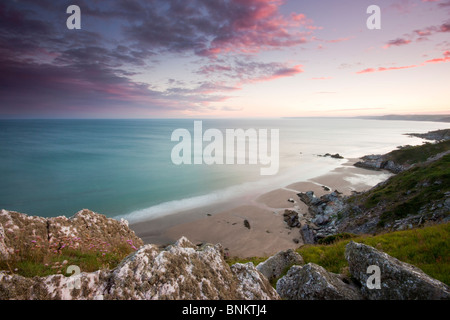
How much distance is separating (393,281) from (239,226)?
24271 mm

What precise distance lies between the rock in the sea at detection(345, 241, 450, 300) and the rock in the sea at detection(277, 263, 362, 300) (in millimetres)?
494

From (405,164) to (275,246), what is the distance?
56.5m

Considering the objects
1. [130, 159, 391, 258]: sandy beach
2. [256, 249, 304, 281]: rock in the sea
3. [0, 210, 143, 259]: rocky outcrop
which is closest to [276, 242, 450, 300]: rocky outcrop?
[256, 249, 304, 281]: rock in the sea

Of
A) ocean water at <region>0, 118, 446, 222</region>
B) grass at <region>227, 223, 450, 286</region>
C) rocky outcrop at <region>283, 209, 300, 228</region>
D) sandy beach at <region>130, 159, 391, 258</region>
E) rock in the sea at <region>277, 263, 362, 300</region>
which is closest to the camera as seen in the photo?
rock in the sea at <region>277, 263, 362, 300</region>

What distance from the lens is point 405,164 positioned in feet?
186

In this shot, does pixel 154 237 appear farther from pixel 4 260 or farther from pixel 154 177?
pixel 154 177

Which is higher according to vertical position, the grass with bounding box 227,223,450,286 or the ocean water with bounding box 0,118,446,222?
the grass with bounding box 227,223,450,286

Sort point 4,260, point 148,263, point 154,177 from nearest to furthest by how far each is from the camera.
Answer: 1. point 148,263
2. point 4,260
3. point 154,177

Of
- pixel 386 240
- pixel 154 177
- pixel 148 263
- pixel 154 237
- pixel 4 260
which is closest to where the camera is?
pixel 148 263

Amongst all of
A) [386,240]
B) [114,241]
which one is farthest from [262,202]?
[114,241]

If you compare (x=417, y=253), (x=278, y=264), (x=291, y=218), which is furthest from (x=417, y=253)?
(x=291, y=218)

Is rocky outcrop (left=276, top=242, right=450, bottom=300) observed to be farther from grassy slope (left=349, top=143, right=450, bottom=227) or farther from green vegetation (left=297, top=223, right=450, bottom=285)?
grassy slope (left=349, top=143, right=450, bottom=227)

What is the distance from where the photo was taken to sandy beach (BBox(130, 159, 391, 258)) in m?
24.4

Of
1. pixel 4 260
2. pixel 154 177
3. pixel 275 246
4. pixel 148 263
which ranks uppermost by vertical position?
pixel 148 263
